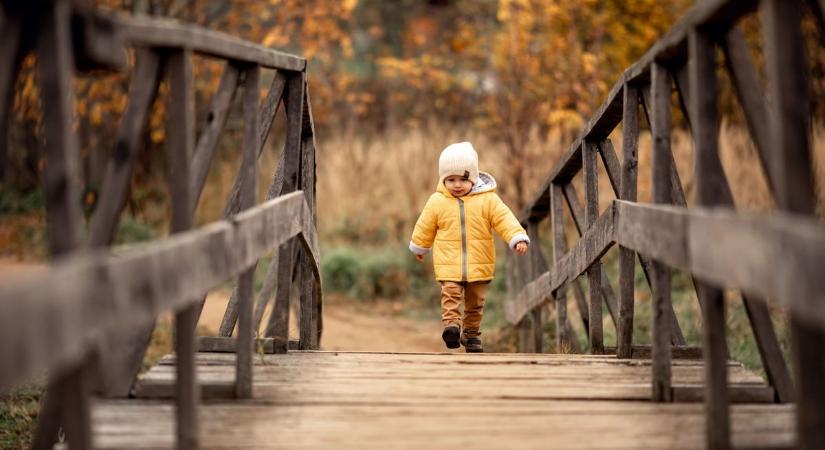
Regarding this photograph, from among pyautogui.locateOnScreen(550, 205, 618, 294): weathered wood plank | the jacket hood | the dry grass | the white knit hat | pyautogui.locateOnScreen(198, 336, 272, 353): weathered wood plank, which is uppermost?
the dry grass

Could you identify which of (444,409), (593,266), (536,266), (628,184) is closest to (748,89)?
(444,409)

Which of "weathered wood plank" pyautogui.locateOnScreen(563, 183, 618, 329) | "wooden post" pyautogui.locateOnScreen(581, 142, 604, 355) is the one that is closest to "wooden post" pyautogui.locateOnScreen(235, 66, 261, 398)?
"weathered wood plank" pyautogui.locateOnScreen(563, 183, 618, 329)

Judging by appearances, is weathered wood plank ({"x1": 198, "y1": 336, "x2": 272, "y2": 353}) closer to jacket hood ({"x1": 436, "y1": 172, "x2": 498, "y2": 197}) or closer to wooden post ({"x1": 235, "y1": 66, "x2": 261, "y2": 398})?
wooden post ({"x1": 235, "y1": 66, "x2": 261, "y2": 398})

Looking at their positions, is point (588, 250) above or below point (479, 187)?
below

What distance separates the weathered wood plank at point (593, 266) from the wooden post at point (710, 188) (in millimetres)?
2290

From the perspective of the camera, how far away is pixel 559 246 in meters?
7.28

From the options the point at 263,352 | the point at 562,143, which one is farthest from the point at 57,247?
the point at 562,143

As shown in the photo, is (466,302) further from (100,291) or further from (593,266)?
(100,291)

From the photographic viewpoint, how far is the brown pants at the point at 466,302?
6516mm

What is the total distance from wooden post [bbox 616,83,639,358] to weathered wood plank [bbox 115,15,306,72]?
1.56 m

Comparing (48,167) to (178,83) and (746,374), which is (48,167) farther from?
(746,374)

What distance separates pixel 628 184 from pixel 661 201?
0.92 meters

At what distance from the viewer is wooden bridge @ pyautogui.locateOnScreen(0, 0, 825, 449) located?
2.46 meters

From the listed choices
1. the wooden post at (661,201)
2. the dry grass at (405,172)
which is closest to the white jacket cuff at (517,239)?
the wooden post at (661,201)
